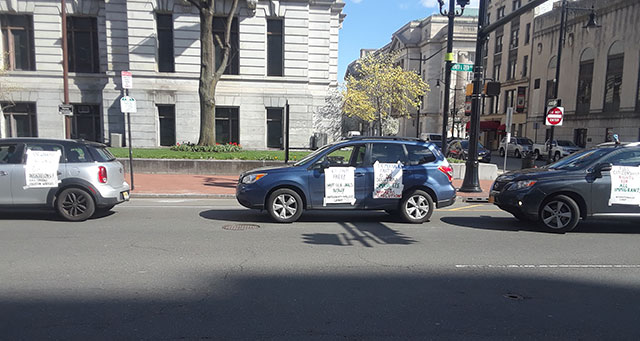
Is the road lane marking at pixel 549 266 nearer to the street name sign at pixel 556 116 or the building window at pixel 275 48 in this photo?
the street name sign at pixel 556 116

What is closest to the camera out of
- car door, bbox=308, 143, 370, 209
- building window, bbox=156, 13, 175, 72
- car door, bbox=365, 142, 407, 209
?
car door, bbox=308, 143, 370, 209

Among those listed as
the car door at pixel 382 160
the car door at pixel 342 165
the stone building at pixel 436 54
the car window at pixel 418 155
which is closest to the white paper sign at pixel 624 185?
the car window at pixel 418 155

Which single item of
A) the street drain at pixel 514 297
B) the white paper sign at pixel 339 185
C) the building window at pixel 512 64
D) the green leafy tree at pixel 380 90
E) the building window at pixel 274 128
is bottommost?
the street drain at pixel 514 297

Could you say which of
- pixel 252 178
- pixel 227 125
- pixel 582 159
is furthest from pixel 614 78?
pixel 252 178

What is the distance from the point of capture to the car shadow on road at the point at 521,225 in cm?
820

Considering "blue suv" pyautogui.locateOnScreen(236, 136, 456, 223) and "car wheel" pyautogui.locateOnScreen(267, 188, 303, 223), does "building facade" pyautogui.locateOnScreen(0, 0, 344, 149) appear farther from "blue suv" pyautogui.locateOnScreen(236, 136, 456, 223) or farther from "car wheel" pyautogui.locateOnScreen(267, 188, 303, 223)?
"car wheel" pyautogui.locateOnScreen(267, 188, 303, 223)

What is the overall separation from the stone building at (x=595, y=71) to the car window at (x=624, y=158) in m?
24.0

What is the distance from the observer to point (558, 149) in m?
30.2

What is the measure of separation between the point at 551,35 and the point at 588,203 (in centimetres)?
3859

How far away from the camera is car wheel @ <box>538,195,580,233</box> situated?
7790 millimetres

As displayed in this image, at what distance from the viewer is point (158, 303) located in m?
4.24

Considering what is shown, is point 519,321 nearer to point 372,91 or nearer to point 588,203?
point 588,203

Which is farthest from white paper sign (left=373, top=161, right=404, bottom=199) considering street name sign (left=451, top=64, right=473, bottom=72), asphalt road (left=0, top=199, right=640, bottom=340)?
street name sign (left=451, top=64, right=473, bottom=72)

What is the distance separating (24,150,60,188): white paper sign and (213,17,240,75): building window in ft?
62.5
